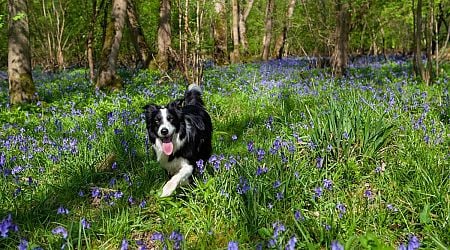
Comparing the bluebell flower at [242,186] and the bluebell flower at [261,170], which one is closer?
the bluebell flower at [242,186]

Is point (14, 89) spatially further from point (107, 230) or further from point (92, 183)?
point (107, 230)

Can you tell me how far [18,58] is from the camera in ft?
25.9

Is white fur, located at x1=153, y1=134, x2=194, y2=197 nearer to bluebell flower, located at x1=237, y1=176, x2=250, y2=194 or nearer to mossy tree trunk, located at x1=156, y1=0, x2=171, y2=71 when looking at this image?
bluebell flower, located at x1=237, y1=176, x2=250, y2=194

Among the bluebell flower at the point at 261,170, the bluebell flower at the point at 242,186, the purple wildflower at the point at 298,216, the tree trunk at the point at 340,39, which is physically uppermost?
the tree trunk at the point at 340,39

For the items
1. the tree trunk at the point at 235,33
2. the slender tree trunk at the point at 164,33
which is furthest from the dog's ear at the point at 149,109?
the tree trunk at the point at 235,33

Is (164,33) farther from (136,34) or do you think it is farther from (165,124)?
(165,124)

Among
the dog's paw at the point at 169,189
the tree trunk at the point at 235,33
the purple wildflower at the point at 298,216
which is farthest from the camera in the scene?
the tree trunk at the point at 235,33

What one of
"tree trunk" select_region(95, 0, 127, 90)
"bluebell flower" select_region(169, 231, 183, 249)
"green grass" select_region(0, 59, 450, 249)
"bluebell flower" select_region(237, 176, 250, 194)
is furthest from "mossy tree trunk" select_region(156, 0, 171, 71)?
"bluebell flower" select_region(169, 231, 183, 249)

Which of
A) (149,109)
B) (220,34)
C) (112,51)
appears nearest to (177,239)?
(149,109)

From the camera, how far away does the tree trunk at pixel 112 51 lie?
370 inches

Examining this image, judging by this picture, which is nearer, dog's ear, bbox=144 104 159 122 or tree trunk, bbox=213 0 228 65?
dog's ear, bbox=144 104 159 122

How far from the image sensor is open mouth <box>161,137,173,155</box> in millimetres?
3540

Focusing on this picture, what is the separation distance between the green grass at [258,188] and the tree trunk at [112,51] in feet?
14.2

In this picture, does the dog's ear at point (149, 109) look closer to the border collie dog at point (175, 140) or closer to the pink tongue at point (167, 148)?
the border collie dog at point (175, 140)
